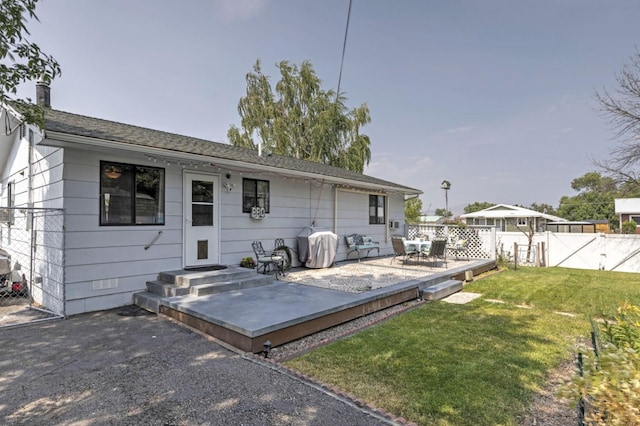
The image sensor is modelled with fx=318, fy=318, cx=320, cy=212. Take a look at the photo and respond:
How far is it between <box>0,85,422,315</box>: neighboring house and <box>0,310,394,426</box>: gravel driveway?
147cm

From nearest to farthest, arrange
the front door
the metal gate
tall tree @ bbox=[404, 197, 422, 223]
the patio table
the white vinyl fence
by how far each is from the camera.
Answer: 1. the metal gate
2. the front door
3. the patio table
4. the white vinyl fence
5. tall tree @ bbox=[404, 197, 422, 223]

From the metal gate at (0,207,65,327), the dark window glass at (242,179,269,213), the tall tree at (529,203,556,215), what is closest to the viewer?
the metal gate at (0,207,65,327)

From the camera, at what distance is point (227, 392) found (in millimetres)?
2842

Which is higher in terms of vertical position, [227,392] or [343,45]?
[343,45]

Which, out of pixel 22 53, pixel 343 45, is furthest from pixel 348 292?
pixel 22 53

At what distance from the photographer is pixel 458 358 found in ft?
12.0

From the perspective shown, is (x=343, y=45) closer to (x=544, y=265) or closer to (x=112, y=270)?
(x=112, y=270)

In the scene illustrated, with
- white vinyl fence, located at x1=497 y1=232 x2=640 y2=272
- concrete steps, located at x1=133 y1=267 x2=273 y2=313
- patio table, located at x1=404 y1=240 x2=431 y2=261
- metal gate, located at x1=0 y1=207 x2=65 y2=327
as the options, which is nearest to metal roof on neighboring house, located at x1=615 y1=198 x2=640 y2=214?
white vinyl fence, located at x1=497 y1=232 x2=640 y2=272

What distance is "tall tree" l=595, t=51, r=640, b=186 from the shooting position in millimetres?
9961

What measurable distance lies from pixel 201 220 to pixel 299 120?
Answer: 15832mm

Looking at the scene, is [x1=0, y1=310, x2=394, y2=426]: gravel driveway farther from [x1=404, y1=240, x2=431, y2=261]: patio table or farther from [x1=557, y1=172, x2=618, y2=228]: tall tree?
[x1=557, y1=172, x2=618, y2=228]: tall tree

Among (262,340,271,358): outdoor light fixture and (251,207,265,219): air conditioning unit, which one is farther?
(251,207,265,219): air conditioning unit

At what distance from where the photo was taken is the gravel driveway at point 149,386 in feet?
8.13

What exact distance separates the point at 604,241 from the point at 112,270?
14.5m
